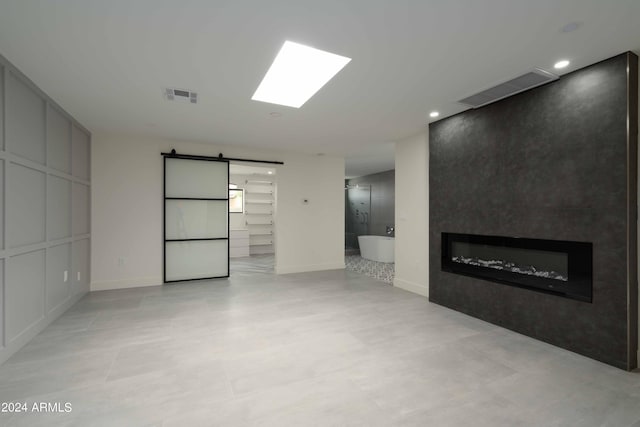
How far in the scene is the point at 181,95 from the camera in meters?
3.25

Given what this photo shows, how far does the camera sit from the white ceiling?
187 centimetres

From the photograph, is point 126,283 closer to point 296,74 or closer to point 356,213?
point 296,74

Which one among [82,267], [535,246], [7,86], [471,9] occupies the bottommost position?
[82,267]

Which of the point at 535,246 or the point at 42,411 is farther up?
the point at 535,246

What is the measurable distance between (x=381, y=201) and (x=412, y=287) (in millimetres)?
4711

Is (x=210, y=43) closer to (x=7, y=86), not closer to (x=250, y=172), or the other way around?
(x=7, y=86)

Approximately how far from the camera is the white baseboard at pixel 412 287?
179 inches

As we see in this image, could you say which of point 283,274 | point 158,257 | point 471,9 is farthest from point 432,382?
point 158,257

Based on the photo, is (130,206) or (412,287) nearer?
(412,287)

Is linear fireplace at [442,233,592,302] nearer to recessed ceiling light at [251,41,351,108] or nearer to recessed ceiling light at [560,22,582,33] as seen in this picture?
recessed ceiling light at [560,22,582,33]

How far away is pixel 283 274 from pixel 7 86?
4.75m

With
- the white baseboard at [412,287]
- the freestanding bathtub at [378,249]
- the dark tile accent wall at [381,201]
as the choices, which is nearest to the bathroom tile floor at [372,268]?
the freestanding bathtub at [378,249]

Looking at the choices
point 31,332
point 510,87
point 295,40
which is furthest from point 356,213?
point 31,332

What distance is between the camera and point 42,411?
6.15ft
